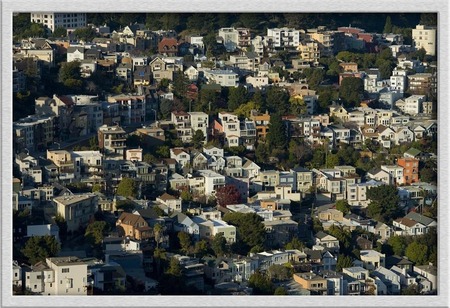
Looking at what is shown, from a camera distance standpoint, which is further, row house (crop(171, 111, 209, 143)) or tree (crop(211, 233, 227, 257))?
row house (crop(171, 111, 209, 143))

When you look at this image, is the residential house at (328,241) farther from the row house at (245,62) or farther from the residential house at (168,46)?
the residential house at (168,46)

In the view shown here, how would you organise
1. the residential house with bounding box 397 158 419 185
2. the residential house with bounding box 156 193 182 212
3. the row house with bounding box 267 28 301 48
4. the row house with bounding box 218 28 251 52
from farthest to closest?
1. the row house with bounding box 267 28 301 48
2. the row house with bounding box 218 28 251 52
3. the residential house with bounding box 397 158 419 185
4. the residential house with bounding box 156 193 182 212

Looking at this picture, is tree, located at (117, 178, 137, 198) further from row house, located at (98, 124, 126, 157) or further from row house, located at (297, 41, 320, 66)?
row house, located at (297, 41, 320, 66)

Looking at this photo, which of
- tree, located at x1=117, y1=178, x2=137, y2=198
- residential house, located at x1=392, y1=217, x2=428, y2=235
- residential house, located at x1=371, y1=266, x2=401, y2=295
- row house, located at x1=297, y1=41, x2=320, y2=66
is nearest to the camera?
residential house, located at x1=371, y1=266, x2=401, y2=295

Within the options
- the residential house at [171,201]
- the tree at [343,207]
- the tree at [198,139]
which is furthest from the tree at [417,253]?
the tree at [198,139]

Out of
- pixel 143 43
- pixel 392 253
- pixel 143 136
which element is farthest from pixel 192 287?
pixel 143 43

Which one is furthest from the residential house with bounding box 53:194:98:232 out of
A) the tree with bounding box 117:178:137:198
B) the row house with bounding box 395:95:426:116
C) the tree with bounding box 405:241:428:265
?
the row house with bounding box 395:95:426:116
